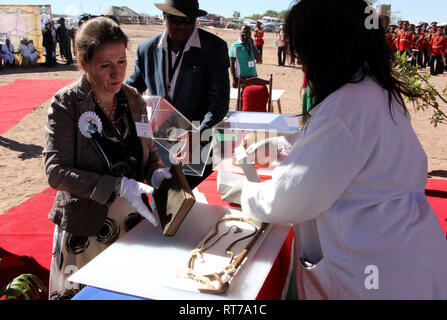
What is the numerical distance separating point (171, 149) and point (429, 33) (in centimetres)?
1743

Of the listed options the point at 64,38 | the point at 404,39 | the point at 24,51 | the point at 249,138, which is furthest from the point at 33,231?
the point at 404,39

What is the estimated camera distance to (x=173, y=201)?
1.36 metres

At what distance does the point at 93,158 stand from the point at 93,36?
1.56ft

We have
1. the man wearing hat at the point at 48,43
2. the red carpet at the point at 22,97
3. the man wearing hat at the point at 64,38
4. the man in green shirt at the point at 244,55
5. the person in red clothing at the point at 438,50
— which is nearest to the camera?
the man in green shirt at the point at 244,55

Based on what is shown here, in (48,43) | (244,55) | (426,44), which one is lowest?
(244,55)

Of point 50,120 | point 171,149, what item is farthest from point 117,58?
point 171,149

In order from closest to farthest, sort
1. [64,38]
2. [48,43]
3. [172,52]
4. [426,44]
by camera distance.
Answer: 1. [172,52]
2. [48,43]
3. [426,44]
4. [64,38]

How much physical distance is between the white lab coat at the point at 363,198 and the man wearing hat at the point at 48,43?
15979 mm

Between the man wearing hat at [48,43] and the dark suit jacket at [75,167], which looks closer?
the dark suit jacket at [75,167]

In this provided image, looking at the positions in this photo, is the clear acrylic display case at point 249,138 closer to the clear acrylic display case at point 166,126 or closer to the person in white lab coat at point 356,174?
the clear acrylic display case at point 166,126

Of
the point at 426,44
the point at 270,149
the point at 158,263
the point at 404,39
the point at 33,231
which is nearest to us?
the point at 158,263

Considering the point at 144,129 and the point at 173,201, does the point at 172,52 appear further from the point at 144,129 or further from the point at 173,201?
the point at 173,201

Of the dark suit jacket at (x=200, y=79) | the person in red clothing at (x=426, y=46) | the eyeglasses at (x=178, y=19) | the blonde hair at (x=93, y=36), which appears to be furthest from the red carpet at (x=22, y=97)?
the person in red clothing at (x=426, y=46)

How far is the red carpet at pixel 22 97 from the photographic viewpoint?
306 inches
